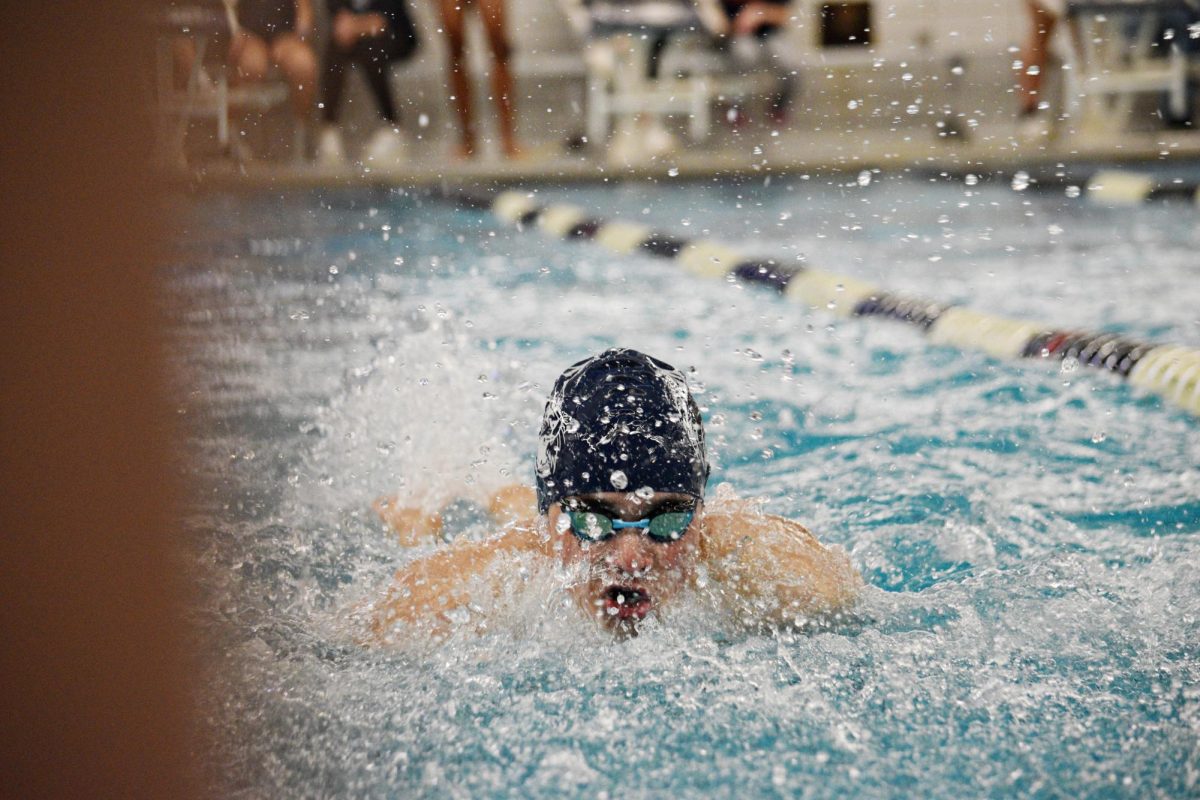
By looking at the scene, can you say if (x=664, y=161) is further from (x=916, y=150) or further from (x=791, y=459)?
(x=791, y=459)

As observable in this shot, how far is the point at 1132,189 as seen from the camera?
6555 millimetres

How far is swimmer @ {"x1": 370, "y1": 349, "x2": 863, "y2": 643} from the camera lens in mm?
2049

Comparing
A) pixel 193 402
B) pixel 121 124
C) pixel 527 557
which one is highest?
pixel 121 124

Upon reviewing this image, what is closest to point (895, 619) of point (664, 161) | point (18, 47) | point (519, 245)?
point (18, 47)

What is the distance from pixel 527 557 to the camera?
2.27 metres

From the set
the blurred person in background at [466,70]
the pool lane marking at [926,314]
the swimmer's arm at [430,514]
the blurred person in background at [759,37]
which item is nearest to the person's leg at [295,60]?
the blurred person in background at [466,70]

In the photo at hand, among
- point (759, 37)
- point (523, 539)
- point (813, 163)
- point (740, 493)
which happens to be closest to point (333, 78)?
point (759, 37)

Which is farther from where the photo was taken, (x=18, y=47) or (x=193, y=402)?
(x=193, y=402)

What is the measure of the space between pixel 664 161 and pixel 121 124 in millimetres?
8122

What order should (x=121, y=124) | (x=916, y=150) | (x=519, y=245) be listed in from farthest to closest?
(x=916, y=150) → (x=519, y=245) → (x=121, y=124)

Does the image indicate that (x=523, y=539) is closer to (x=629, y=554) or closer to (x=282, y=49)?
(x=629, y=554)

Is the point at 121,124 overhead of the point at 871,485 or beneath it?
overhead

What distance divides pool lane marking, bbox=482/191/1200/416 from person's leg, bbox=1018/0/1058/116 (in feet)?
5.99

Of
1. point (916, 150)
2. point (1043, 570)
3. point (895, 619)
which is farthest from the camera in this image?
point (916, 150)
